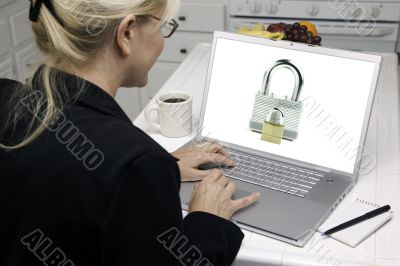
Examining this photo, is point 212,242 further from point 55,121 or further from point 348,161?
point 348,161

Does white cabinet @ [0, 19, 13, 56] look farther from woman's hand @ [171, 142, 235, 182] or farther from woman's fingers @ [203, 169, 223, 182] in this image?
woman's fingers @ [203, 169, 223, 182]

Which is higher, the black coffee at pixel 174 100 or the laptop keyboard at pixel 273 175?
the black coffee at pixel 174 100

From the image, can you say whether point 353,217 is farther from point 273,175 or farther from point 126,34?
point 126,34

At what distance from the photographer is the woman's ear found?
836 mm

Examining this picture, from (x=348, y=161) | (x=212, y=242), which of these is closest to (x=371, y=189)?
(x=348, y=161)

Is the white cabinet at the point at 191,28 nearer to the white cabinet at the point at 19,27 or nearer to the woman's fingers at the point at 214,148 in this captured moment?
the white cabinet at the point at 19,27

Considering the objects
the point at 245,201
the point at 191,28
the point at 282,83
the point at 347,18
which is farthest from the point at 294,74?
the point at 191,28

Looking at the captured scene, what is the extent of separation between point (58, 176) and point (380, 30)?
1957mm

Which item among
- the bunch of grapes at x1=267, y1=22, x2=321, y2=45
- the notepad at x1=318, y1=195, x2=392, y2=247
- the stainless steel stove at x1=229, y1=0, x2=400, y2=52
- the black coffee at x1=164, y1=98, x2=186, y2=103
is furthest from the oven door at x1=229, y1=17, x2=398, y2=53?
the notepad at x1=318, y1=195, x2=392, y2=247

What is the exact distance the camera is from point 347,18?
2387 mm

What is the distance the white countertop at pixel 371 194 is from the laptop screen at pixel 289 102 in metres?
0.09

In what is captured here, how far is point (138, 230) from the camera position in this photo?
0.77m

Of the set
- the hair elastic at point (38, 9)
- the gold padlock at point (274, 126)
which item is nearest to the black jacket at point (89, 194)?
the hair elastic at point (38, 9)

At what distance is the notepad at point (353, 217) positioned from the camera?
0.97 meters
